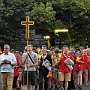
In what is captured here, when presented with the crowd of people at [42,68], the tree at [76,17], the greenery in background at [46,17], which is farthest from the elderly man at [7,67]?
the tree at [76,17]

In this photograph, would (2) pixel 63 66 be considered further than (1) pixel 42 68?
No

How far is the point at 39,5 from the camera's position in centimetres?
3981

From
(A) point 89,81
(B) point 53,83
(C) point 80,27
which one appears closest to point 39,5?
(C) point 80,27

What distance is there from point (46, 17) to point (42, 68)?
888 inches

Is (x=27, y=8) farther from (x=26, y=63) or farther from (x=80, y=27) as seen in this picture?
(x=26, y=63)

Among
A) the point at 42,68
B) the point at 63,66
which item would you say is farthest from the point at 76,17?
the point at 63,66

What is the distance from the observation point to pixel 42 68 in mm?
16781

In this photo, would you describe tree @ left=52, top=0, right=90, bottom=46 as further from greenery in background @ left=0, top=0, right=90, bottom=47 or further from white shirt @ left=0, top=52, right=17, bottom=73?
white shirt @ left=0, top=52, right=17, bottom=73

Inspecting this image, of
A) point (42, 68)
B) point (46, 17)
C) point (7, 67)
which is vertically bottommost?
point (42, 68)

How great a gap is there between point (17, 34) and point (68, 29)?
15.4 feet

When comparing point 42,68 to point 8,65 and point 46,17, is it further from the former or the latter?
point 46,17

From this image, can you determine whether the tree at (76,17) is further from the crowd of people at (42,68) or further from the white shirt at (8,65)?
the white shirt at (8,65)

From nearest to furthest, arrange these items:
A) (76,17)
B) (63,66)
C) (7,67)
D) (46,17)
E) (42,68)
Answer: (7,67), (63,66), (42,68), (46,17), (76,17)

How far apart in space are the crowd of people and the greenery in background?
18915 mm
